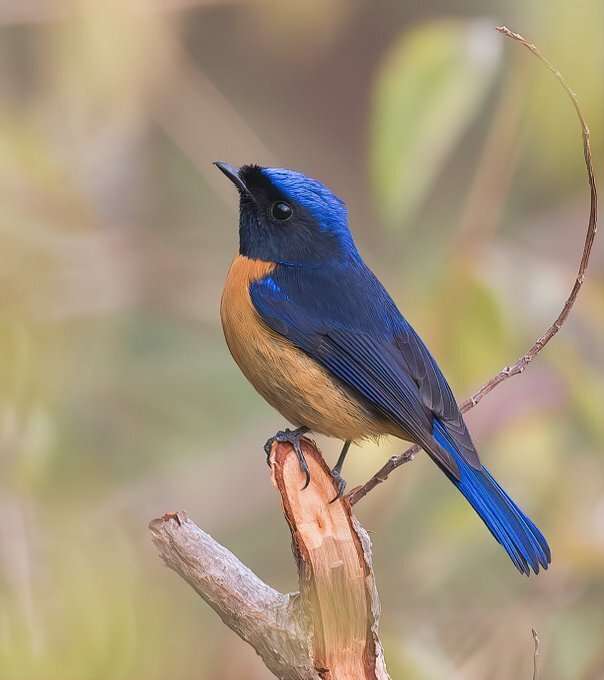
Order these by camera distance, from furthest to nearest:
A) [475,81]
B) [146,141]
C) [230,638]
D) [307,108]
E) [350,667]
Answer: [307,108] < [146,141] < [230,638] < [475,81] < [350,667]

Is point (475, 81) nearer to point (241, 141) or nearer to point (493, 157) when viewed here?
point (493, 157)

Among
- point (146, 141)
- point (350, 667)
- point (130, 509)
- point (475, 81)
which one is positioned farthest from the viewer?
point (146, 141)

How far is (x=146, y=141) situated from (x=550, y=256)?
6.46 feet

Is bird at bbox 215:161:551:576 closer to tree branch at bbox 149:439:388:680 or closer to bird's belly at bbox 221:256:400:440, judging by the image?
bird's belly at bbox 221:256:400:440

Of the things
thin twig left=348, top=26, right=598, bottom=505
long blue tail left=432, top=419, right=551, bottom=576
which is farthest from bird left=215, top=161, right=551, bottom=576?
thin twig left=348, top=26, right=598, bottom=505

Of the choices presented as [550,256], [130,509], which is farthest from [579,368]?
[130,509]

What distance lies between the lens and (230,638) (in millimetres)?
4508

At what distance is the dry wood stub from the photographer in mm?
2613

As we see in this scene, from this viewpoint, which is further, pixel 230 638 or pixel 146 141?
pixel 146 141

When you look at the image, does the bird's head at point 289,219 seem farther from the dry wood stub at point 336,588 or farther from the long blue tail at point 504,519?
the dry wood stub at point 336,588

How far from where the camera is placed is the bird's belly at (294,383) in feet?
10.7

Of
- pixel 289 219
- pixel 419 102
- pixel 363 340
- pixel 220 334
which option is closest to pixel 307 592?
pixel 363 340

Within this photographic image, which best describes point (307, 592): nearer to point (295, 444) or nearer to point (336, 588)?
point (336, 588)

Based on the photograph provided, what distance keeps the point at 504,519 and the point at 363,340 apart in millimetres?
590
